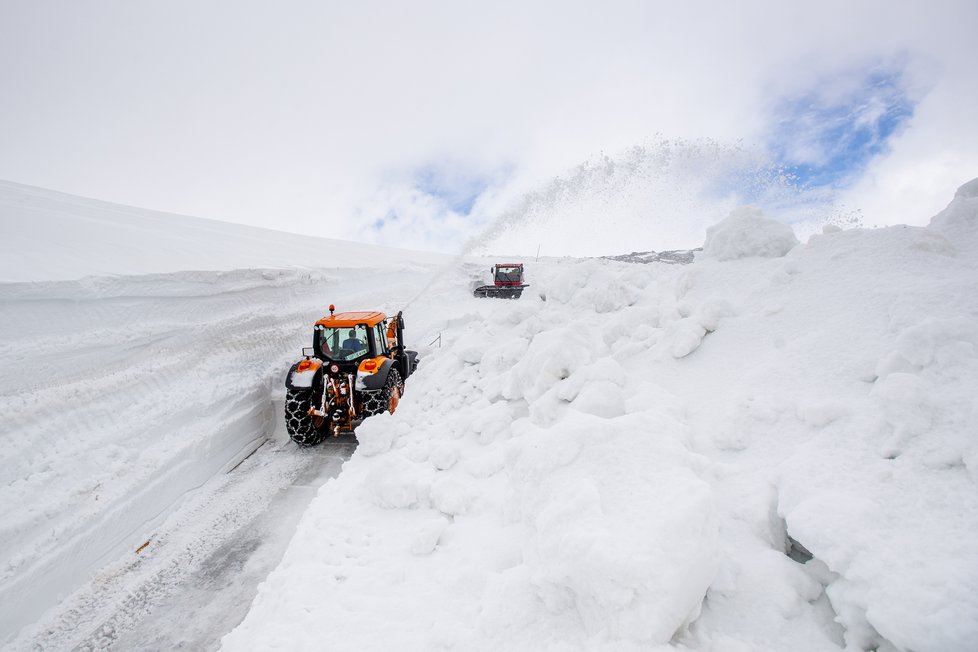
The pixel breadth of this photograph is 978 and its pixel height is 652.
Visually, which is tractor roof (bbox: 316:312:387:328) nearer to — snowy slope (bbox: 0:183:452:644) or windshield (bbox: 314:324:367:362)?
windshield (bbox: 314:324:367:362)

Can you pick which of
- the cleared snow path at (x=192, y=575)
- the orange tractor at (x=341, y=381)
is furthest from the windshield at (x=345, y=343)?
the cleared snow path at (x=192, y=575)

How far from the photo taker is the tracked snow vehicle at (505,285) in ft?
54.2

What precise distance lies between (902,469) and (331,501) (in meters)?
3.65

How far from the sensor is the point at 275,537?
380 cm

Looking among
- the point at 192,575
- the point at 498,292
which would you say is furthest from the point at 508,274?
the point at 192,575

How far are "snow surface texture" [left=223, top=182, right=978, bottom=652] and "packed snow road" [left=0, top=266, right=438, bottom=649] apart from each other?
4.71 ft

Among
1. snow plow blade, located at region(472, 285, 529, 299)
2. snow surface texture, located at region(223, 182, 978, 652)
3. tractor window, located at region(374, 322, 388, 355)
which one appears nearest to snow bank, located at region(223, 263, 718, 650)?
snow surface texture, located at region(223, 182, 978, 652)

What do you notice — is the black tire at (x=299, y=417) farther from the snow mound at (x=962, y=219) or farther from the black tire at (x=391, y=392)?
the snow mound at (x=962, y=219)

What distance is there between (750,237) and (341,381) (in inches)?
221

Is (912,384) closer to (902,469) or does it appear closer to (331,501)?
(902,469)

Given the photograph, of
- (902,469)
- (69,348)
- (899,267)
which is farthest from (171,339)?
(899,267)

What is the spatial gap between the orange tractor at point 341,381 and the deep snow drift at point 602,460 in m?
0.58

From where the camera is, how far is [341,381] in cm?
587

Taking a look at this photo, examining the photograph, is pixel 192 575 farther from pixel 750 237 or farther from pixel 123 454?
pixel 750 237
